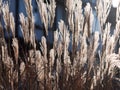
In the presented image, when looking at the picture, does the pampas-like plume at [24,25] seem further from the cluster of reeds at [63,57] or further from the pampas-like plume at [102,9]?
the pampas-like plume at [102,9]

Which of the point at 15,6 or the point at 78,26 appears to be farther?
the point at 15,6

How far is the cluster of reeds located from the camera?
84.1 inches

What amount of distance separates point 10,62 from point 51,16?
37 cm

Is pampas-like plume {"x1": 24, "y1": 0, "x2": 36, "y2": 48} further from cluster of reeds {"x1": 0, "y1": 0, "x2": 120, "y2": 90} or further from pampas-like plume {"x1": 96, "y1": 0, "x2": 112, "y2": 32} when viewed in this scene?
pampas-like plume {"x1": 96, "y1": 0, "x2": 112, "y2": 32}

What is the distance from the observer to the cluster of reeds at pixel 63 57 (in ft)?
7.01

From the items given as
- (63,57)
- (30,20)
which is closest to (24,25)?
(30,20)

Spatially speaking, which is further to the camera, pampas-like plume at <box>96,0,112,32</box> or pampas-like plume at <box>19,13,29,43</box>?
pampas-like plume at <box>96,0,112,32</box>

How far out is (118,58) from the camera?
2254 millimetres

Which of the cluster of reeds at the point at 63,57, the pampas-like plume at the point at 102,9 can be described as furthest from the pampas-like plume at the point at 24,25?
the pampas-like plume at the point at 102,9

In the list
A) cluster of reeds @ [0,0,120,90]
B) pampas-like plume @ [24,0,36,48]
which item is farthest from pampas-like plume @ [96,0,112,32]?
pampas-like plume @ [24,0,36,48]

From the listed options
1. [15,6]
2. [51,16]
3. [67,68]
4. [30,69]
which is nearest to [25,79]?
[30,69]

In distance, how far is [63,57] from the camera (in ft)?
7.56

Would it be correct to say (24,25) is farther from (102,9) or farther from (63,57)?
(102,9)

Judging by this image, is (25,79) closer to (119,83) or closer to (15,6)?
(119,83)
